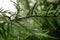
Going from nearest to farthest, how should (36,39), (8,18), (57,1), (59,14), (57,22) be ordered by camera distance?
1. (8,18)
2. (59,14)
3. (36,39)
4. (57,22)
5. (57,1)

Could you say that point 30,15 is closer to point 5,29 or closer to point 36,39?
point 5,29

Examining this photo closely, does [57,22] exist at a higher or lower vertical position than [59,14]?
lower

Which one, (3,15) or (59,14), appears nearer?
(3,15)

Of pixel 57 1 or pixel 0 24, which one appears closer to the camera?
pixel 0 24

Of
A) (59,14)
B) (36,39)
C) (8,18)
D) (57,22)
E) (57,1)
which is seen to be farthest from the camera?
(57,1)

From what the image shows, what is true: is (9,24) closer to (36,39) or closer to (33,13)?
(33,13)

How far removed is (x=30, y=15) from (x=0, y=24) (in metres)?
0.11

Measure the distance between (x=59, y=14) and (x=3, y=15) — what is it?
0.74 ft

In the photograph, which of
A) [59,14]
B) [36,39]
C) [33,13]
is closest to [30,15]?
[33,13]

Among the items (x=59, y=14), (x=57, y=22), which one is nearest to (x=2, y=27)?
(x=59, y=14)

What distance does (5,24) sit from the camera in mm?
652

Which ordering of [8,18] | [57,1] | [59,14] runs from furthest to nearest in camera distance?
[57,1] → [59,14] → [8,18]

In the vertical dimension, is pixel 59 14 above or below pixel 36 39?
above

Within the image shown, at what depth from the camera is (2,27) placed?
0.63m
